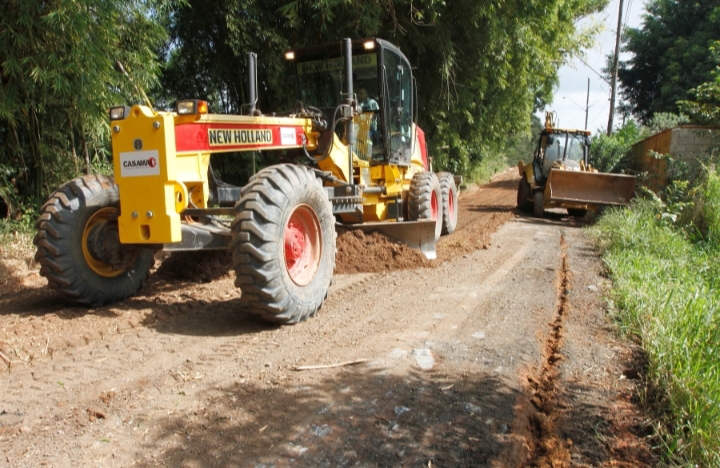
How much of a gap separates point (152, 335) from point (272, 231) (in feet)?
3.87

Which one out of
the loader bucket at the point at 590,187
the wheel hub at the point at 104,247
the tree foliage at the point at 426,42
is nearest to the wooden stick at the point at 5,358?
the wheel hub at the point at 104,247

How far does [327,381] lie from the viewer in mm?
3283

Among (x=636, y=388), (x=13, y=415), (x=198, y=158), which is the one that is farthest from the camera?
(x=198, y=158)

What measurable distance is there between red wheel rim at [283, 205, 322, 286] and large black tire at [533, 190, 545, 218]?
9.16 meters

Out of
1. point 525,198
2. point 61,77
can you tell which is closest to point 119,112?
point 61,77

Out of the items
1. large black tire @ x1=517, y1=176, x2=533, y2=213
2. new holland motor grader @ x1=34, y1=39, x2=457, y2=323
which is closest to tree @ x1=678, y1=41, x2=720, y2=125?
large black tire @ x1=517, y1=176, x2=533, y2=213

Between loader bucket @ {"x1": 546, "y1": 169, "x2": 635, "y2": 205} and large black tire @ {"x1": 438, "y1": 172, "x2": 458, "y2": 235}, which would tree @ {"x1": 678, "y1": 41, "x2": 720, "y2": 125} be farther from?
large black tire @ {"x1": 438, "y1": 172, "x2": 458, "y2": 235}

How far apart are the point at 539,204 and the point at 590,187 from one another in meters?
1.41

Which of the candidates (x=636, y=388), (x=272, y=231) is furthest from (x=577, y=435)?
(x=272, y=231)

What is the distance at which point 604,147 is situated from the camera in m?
21.7

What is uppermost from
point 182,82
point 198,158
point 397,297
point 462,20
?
point 462,20

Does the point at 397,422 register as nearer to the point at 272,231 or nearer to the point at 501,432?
the point at 501,432

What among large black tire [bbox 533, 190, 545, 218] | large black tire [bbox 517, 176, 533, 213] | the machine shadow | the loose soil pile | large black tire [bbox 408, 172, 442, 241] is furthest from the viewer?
large black tire [bbox 517, 176, 533, 213]

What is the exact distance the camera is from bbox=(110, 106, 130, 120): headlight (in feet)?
14.2
